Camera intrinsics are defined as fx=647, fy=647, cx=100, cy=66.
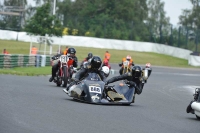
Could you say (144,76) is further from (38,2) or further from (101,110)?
(38,2)

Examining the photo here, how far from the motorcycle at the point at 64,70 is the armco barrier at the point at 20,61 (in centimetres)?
1106

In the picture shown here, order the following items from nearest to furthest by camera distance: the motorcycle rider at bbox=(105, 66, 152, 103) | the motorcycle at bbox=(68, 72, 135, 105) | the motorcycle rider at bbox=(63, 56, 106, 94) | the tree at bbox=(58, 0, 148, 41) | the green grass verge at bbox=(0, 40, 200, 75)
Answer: the motorcycle at bbox=(68, 72, 135, 105) < the motorcycle rider at bbox=(63, 56, 106, 94) < the motorcycle rider at bbox=(105, 66, 152, 103) < the green grass verge at bbox=(0, 40, 200, 75) < the tree at bbox=(58, 0, 148, 41)

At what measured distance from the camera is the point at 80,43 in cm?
6688

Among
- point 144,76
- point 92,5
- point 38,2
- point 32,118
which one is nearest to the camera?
point 32,118

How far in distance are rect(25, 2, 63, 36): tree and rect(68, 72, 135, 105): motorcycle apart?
36887 mm

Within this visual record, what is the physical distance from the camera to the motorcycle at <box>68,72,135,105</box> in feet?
50.7

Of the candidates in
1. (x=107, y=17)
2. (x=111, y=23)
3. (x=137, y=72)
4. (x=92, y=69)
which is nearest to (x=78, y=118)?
(x=92, y=69)

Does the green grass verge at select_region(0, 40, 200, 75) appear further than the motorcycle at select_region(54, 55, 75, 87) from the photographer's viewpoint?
Yes

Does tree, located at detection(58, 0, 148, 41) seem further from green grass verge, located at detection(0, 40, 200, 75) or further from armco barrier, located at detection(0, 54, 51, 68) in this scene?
armco barrier, located at detection(0, 54, 51, 68)

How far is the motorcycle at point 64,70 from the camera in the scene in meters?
21.2

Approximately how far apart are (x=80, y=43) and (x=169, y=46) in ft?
30.1

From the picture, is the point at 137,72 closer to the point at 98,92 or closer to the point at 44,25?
the point at 98,92

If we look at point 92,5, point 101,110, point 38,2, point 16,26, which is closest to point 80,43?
point 16,26

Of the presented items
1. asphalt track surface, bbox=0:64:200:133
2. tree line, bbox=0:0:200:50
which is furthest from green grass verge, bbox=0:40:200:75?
asphalt track surface, bbox=0:64:200:133
